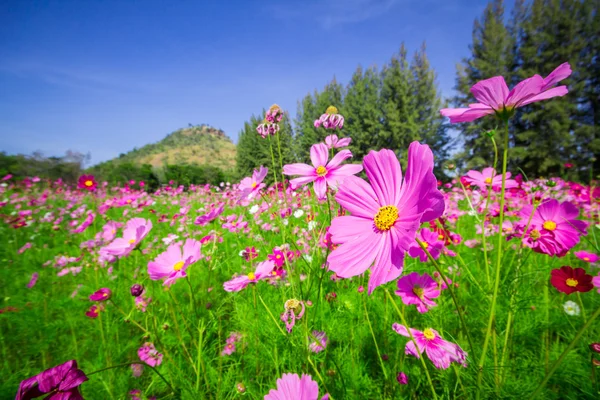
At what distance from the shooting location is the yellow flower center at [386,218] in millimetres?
508

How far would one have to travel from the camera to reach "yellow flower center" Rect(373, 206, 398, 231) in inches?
20.0

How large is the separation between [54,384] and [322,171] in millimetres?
822

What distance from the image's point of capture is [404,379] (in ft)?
2.78

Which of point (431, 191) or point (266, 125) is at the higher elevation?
point (266, 125)

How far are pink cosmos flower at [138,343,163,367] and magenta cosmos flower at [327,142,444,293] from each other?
43.9 inches

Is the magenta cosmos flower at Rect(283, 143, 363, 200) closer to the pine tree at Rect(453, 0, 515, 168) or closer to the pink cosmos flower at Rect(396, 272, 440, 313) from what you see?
the pink cosmos flower at Rect(396, 272, 440, 313)

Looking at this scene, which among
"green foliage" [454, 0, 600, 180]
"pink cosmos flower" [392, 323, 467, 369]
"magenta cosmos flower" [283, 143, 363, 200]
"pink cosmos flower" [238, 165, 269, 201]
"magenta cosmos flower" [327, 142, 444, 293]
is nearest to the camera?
"magenta cosmos flower" [327, 142, 444, 293]

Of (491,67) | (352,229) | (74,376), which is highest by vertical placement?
(491,67)

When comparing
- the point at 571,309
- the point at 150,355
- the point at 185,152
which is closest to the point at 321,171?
the point at 150,355

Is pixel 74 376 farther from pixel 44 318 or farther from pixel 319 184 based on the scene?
pixel 44 318

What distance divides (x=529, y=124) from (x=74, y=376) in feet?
60.3

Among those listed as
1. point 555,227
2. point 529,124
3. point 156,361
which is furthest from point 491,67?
point 156,361

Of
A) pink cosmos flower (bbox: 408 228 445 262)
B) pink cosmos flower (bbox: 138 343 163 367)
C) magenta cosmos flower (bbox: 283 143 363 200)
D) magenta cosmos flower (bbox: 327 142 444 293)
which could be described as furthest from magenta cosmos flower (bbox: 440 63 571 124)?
pink cosmos flower (bbox: 138 343 163 367)

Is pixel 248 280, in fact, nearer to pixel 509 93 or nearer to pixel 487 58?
pixel 509 93
